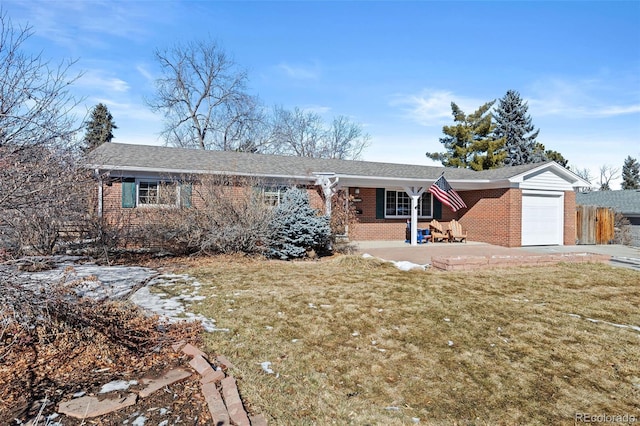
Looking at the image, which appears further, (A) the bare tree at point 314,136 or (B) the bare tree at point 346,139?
(B) the bare tree at point 346,139

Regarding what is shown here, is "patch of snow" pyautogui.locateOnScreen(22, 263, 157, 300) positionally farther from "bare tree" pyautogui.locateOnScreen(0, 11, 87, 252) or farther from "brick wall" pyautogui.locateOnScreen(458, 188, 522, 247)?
"brick wall" pyautogui.locateOnScreen(458, 188, 522, 247)

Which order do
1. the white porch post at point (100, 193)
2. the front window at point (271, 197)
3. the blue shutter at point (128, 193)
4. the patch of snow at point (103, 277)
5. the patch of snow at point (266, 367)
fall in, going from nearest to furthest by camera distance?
the patch of snow at point (266, 367) → the patch of snow at point (103, 277) → the white porch post at point (100, 193) → the front window at point (271, 197) → the blue shutter at point (128, 193)

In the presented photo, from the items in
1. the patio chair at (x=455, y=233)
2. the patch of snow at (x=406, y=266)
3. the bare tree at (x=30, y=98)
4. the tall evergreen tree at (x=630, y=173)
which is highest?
the tall evergreen tree at (x=630, y=173)

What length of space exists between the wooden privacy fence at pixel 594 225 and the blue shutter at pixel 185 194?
52.3 ft

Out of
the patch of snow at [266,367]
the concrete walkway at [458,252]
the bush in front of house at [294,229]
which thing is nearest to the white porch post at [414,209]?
the concrete walkway at [458,252]

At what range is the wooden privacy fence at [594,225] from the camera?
15.6 m

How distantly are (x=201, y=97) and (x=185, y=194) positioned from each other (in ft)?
75.0

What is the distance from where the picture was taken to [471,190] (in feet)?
51.8

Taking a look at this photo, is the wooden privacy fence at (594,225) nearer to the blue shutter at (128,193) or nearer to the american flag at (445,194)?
the american flag at (445,194)

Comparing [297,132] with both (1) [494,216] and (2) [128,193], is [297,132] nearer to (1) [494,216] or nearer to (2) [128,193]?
(1) [494,216]

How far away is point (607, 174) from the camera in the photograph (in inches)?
1987

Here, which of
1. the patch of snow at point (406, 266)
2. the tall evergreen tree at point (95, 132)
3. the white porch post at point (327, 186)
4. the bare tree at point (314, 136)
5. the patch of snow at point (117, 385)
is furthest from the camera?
the bare tree at point (314, 136)

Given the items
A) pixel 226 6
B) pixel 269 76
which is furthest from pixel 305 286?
pixel 269 76

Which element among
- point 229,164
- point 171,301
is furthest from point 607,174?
point 171,301
